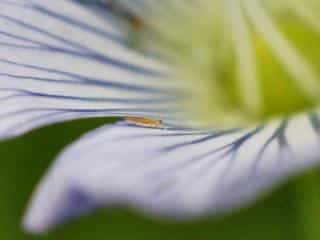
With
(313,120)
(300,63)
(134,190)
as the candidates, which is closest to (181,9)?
(300,63)

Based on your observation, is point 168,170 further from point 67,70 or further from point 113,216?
point 113,216

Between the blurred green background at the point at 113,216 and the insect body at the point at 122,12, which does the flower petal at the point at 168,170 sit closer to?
the insect body at the point at 122,12

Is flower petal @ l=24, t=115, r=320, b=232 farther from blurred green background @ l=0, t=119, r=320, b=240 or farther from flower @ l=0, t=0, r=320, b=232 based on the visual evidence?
blurred green background @ l=0, t=119, r=320, b=240

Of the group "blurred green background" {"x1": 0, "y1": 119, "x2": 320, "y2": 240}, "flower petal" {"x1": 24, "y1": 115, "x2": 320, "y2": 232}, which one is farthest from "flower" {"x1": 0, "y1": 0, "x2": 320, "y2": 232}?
"blurred green background" {"x1": 0, "y1": 119, "x2": 320, "y2": 240}

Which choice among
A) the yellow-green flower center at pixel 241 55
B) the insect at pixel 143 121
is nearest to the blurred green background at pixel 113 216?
the yellow-green flower center at pixel 241 55

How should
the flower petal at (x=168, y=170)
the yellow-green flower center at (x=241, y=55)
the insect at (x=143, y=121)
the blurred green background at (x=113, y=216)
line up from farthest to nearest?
the blurred green background at (x=113, y=216)
the yellow-green flower center at (x=241, y=55)
the insect at (x=143, y=121)
the flower petal at (x=168, y=170)

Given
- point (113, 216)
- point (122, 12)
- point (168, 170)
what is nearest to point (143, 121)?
point (168, 170)
